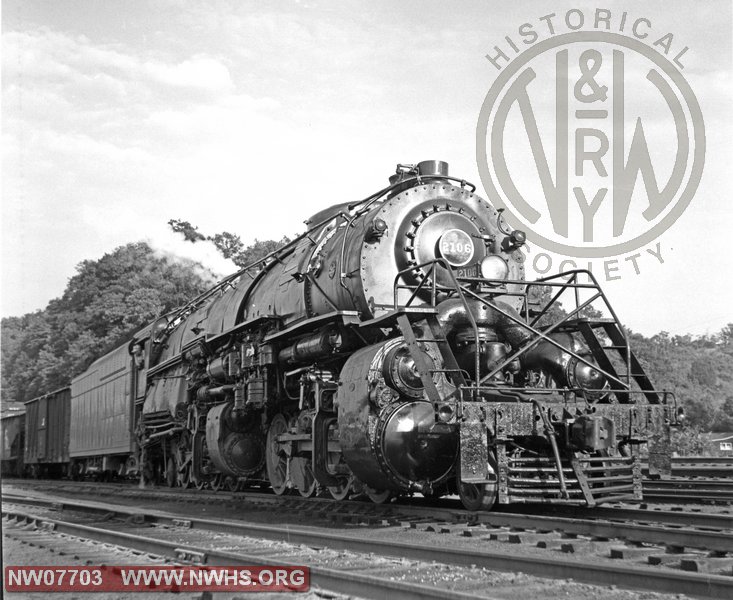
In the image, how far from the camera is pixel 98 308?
138ft

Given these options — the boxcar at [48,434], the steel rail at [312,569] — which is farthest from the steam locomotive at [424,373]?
the boxcar at [48,434]

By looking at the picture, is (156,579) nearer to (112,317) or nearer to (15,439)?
(15,439)

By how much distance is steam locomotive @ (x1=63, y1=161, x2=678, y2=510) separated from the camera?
6734 millimetres

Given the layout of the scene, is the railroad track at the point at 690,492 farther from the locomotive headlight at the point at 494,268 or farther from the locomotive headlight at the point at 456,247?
the locomotive headlight at the point at 456,247

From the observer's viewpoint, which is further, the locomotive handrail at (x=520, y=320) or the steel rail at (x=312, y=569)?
the locomotive handrail at (x=520, y=320)

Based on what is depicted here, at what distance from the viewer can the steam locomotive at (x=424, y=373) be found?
673 centimetres

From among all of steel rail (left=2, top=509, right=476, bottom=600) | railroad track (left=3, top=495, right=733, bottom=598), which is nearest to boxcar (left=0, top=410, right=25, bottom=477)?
steel rail (left=2, top=509, right=476, bottom=600)

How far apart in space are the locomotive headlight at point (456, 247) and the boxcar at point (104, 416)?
1014 cm

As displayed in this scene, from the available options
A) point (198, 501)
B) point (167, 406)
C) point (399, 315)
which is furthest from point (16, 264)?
point (167, 406)

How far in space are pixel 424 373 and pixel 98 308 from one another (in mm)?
38485

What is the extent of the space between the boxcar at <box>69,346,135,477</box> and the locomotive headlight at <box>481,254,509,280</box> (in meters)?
10.4

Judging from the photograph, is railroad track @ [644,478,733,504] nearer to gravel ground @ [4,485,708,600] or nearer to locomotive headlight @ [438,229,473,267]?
locomotive headlight @ [438,229,473,267]

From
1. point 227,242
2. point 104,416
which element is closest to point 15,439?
point 104,416

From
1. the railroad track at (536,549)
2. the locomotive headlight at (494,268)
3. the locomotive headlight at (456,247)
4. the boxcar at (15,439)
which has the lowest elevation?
the railroad track at (536,549)
